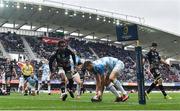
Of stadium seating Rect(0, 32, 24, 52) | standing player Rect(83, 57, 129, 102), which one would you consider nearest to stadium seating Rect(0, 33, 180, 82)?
stadium seating Rect(0, 32, 24, 52)

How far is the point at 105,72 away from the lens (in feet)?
50.4

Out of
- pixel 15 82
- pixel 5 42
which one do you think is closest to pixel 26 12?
pixel 5 42

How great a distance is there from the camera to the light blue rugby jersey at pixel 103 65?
14.7 m

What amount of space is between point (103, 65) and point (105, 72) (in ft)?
1.67

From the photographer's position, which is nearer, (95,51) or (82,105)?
(82,105)

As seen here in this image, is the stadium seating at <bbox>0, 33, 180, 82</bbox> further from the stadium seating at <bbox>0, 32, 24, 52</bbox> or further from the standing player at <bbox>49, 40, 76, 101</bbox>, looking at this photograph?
the standing player at <bbox>49, 40, 76, 101</bbox>

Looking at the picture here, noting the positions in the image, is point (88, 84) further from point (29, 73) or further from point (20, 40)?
point (29, 73)

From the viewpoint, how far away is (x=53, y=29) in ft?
213

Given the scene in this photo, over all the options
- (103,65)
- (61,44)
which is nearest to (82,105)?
(103,65)

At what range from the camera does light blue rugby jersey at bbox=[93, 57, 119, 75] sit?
14.7 metres

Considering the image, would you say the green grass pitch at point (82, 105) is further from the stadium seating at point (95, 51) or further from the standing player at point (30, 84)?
the stadium seating at point (95, 51)

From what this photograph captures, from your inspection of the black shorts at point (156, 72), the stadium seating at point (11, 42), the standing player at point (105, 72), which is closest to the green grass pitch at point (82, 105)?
the standing player at point (105, 72)

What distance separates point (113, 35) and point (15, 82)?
28021mm

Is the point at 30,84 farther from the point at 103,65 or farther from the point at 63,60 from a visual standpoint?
the point at 103,65
